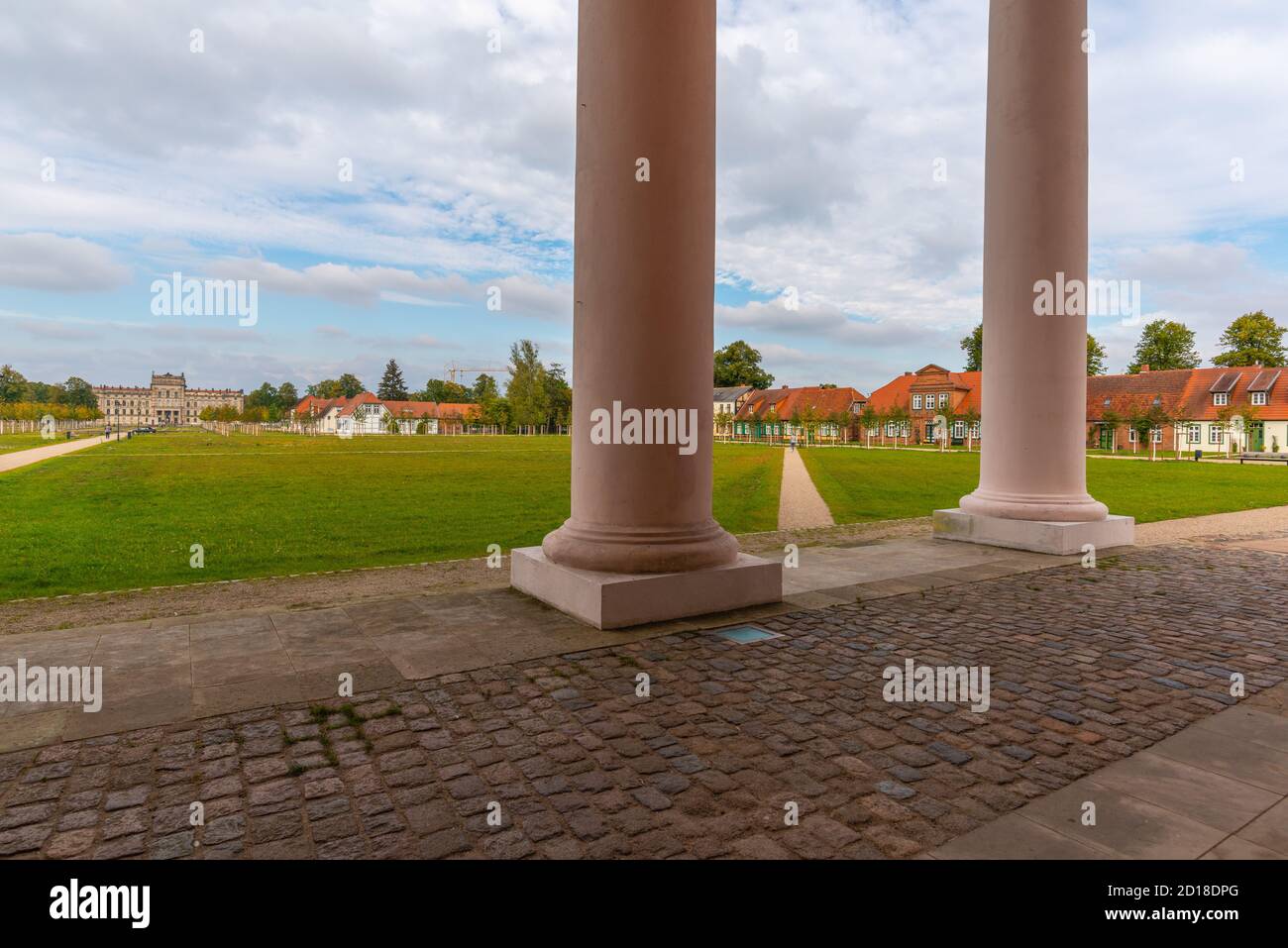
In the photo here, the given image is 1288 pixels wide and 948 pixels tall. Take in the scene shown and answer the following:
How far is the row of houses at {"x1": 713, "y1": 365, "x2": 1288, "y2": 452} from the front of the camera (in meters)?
83.1

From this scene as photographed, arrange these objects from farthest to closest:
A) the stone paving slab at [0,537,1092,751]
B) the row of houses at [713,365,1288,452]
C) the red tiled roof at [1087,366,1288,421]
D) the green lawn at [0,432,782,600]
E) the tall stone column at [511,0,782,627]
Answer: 1. the red tiled roof at [1087,366,1288,421]
2. the row of houses at [713,365,1288,452]
3. the green lawn at [0,432,782,600]
4. the tall stone column at [511,0,782,627]
5. the stone paving slab at [0,537,1092,751]

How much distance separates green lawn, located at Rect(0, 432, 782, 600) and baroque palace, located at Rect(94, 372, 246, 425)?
139 meters

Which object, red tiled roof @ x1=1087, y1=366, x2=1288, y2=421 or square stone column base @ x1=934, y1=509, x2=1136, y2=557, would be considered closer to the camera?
square stone column base @ x1=934, y1=509, x2=1136, y2=557

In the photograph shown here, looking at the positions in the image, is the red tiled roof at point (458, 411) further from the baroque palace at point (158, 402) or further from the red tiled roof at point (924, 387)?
the red tiled roof at point (924, 387)

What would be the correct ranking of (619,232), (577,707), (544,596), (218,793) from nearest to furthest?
(218,793), (577,707), (619,232), (544,596)

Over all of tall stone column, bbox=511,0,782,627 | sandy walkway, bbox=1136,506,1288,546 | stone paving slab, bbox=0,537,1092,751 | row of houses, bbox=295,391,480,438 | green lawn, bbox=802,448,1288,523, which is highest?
row of houses, bbox=295,391,480,438

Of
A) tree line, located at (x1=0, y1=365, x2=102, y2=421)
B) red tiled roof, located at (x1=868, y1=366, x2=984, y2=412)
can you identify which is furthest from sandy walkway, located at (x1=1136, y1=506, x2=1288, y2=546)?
tree line, located at (x1=0, y1=365, x2=102, y2=421)

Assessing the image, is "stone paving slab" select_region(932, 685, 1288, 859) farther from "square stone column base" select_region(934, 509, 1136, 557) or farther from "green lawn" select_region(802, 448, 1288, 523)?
"green lawn" select_region(802, 448, 1288, 523)

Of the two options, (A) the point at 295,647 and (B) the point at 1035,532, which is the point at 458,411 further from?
(A) the point at 295,647

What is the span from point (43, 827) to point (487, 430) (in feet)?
564

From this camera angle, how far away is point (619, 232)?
8.12 m

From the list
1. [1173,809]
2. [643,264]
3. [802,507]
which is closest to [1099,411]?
[802,507]

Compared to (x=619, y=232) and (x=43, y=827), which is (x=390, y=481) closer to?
(x=619, y=232)
